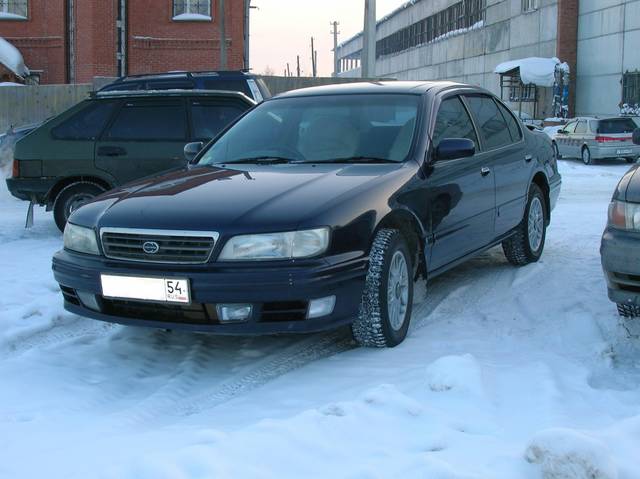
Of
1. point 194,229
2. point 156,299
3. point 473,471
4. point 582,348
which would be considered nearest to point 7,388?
point 156,299

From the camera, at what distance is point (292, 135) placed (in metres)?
5.71

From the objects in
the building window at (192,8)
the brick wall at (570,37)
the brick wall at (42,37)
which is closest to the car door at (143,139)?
the building window at (192,8)

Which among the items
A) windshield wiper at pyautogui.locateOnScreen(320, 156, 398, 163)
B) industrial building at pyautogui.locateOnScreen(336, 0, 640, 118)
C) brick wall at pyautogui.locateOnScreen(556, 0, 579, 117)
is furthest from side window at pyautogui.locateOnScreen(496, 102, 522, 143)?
brick wall at pyautogui.locateOnScreen(556, 0, 579, 117)

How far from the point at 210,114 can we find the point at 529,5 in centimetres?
3290

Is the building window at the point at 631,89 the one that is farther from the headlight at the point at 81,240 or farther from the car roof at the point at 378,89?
the headlight at the point at 81,240

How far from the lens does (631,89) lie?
29.8m

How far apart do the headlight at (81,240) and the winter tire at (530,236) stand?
364cm

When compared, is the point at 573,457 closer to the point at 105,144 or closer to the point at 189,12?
the point at 105,144

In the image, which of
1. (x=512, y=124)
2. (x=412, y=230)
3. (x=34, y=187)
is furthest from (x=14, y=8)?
(x=412, y=230)

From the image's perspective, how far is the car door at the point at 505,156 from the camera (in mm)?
6438

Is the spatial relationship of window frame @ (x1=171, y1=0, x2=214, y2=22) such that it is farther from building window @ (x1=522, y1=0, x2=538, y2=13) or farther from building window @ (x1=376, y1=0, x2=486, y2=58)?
building window @ (x1=376, y1=0, x2=486, y2=58)

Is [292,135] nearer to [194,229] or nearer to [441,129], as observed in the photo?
[441,129]

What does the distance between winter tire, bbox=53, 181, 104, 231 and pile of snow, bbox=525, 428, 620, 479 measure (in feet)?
22.5

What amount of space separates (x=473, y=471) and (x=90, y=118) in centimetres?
712
